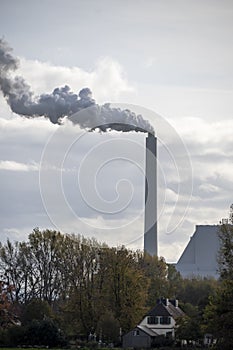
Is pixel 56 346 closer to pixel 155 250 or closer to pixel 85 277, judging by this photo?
pixel 85 277

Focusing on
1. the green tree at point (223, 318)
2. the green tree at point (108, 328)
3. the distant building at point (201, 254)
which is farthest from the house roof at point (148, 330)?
the distant building at point (201, 254)

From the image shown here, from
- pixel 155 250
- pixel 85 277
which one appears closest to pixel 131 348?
pixel 85 277

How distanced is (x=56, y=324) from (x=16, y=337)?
3726 mm

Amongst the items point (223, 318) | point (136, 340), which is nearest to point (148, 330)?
point (136, 340)

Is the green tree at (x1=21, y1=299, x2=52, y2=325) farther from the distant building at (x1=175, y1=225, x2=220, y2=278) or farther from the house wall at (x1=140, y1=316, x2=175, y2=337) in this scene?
the distant building at (x1=175, y1=225, x2=220, y2=278)

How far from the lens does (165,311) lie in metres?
83.2

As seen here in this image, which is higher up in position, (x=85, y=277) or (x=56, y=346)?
(x=85, y=277)

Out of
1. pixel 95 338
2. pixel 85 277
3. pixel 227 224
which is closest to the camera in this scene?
pixel 227 224

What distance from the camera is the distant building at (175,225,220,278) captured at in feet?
427

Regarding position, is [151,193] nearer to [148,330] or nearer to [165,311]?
[165,311]

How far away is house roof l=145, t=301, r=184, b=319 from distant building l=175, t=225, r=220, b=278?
143ft

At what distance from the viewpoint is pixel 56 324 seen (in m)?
73.2

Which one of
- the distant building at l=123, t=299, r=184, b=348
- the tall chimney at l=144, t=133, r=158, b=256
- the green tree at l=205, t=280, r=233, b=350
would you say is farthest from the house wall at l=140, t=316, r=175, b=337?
the green tree at l=205, t=280, r=233, b=350

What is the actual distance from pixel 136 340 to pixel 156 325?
20.7ft
